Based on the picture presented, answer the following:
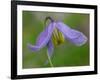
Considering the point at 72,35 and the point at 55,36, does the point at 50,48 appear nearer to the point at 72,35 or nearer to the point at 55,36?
the point at 55,36

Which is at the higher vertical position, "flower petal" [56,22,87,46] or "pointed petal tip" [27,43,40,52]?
"flower petal" [56,22,87,46]

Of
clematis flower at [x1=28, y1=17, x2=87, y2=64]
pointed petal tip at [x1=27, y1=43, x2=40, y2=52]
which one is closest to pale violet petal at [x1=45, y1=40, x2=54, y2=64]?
clematis flower at [x1=28, y1=17, x2=87, y2=64]

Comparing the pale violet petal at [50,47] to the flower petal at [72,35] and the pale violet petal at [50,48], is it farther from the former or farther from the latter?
the flower petal at [72,35]

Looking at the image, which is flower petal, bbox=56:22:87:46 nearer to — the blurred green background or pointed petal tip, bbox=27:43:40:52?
the blurred green background

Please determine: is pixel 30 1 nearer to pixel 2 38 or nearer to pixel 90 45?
pixel 2 38

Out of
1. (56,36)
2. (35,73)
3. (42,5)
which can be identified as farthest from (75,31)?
(35,73)
